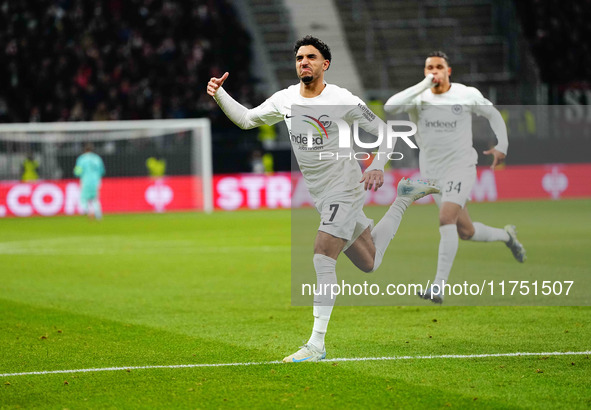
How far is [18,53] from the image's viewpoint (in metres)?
28.4


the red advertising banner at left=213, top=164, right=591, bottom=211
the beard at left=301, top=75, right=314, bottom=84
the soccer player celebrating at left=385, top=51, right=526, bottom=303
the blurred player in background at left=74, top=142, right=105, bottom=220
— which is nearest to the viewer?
the beard at left=301, top=75, right=314, bottom=84

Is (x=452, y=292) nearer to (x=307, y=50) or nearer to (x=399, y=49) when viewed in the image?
(x=307, y=50)

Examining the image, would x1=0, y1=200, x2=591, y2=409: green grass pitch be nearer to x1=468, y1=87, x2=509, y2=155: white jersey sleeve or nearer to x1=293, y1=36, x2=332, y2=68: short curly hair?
x1=468, y1=87, x2=509, y2=155: white jersey sleeve

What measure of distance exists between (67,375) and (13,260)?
831 cm

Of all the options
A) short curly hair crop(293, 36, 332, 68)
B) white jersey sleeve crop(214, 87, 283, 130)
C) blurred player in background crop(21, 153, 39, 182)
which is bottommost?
blurred player in background crop(21, 153, 39, 182)

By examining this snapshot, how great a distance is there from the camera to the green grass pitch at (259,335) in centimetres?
516

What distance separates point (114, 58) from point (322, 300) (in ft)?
78.4

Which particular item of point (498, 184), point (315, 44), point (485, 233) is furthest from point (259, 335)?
point (498, 184)

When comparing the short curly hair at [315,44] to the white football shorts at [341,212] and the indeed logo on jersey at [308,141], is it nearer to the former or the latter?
the indeed logo on jersey at [308,141]

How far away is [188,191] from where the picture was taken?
82.9 ft

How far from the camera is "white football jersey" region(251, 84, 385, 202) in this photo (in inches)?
251

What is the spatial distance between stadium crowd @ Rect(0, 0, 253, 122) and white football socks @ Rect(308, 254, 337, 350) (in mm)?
21730

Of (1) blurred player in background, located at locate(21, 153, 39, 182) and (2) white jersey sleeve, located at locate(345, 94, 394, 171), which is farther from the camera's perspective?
(1) blurred player in background, located at locate(21, 153, 39, 182)

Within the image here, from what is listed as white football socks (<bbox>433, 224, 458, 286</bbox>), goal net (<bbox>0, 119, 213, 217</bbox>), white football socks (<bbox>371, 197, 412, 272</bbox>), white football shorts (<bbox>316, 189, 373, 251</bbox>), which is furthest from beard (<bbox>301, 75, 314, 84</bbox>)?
goal net (<bbox>0, 119, 213, 217</bbox>)
